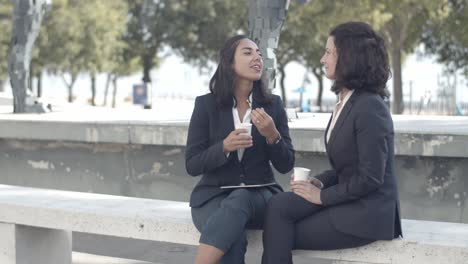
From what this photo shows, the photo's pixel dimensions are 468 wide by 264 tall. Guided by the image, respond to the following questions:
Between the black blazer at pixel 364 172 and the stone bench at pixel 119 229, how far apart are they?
15 centimetres

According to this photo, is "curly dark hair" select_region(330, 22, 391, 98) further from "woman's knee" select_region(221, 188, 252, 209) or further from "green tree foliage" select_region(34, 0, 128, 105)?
"green tree foliage" select_region(34, 0, 128, 105)

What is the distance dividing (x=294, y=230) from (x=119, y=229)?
1155 mm

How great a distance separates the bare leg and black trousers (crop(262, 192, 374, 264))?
0.21m

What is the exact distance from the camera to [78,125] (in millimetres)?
7793

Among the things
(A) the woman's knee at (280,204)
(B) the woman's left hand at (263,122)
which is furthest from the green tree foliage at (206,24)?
(A) the woman's knee at (280,204)

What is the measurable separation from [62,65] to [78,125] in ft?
90.4

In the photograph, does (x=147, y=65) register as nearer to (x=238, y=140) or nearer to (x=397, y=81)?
(x=397, y=81)

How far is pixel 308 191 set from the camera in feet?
11.6

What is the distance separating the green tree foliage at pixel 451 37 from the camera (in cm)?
2411

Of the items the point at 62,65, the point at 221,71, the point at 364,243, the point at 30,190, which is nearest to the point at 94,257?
the point at 30,190

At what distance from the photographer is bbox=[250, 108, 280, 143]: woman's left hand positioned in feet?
12.4

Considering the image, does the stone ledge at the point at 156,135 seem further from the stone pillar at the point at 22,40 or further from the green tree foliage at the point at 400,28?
the green tree foliage at the point at 400,28

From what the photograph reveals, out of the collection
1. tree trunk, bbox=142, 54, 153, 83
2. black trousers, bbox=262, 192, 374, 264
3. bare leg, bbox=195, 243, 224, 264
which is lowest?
bare leg, bbox=195, 243, 224, 264

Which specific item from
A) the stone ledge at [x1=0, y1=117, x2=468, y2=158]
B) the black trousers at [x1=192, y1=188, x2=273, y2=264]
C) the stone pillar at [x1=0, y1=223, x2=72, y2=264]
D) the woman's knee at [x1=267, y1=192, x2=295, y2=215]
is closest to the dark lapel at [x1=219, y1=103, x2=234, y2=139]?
the black trousers at [x1=192, y1=188, x2=273, y2=264]
